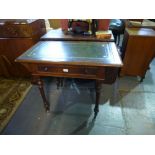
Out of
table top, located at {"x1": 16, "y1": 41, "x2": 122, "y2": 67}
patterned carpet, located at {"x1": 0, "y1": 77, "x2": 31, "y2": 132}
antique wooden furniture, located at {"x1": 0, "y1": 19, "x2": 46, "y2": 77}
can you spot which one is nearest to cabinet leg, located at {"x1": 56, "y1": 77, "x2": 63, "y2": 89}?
patterned carpet, located at {"x1": 0, "y1": 77, "x2": 31, "y2": 132}

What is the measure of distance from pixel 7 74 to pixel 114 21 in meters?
2.22

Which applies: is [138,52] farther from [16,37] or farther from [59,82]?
[16,37]

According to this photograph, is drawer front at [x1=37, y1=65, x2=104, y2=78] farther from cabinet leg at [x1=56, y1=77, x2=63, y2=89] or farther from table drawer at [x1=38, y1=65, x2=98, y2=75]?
cabinet leg at [x1=56, y1=77, x2=63, y2=89]

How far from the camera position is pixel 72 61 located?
1.10m

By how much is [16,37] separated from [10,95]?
2.68 feet

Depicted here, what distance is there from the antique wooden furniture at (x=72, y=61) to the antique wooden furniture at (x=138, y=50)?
680mm

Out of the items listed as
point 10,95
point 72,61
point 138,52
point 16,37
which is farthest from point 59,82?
point 138,52

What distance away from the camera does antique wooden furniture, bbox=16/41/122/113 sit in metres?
1.09

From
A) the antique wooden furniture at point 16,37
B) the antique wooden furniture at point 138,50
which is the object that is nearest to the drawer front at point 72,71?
the antique wooden furniture at point 16,37

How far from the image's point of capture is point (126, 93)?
6.35 feet

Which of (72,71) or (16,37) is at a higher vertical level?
(16,37)

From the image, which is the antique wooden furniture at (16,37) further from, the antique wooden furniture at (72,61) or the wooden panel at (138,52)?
the wooden panel at (138,52)

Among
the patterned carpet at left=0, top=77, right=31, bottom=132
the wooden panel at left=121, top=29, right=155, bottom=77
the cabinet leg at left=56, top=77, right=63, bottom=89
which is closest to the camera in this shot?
the patterned carpet at left=0, top=77, right=31, bottom=132
